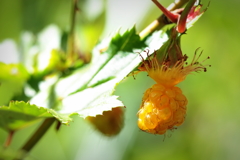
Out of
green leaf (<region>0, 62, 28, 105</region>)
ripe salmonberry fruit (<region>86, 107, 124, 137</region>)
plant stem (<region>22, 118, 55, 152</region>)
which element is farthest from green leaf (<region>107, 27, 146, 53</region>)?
green leaf (<region>0, 62, 28, 105</region>)

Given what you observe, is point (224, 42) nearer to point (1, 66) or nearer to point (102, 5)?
point (102, 5)

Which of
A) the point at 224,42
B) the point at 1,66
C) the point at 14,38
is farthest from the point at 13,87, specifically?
the point at 224,42

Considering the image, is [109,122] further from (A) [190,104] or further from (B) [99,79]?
(A) [190,104]

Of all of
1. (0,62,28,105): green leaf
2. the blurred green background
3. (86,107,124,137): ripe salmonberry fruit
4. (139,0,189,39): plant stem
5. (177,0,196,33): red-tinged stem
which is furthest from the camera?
the blurred green background

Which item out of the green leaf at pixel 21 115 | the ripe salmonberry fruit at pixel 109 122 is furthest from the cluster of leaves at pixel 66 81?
the ripe salmonberry fruit at pixel 109 122

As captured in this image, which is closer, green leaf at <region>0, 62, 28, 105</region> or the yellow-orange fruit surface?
the yellow-orange fruit surface

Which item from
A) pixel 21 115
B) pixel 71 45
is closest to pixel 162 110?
pixel 21 115

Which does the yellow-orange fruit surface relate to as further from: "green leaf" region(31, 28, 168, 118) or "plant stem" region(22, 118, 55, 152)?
"plant stem" region(22, 118, 55, 152)

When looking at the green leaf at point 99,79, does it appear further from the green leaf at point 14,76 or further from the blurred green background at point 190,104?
the blurred green background at point 190,104
